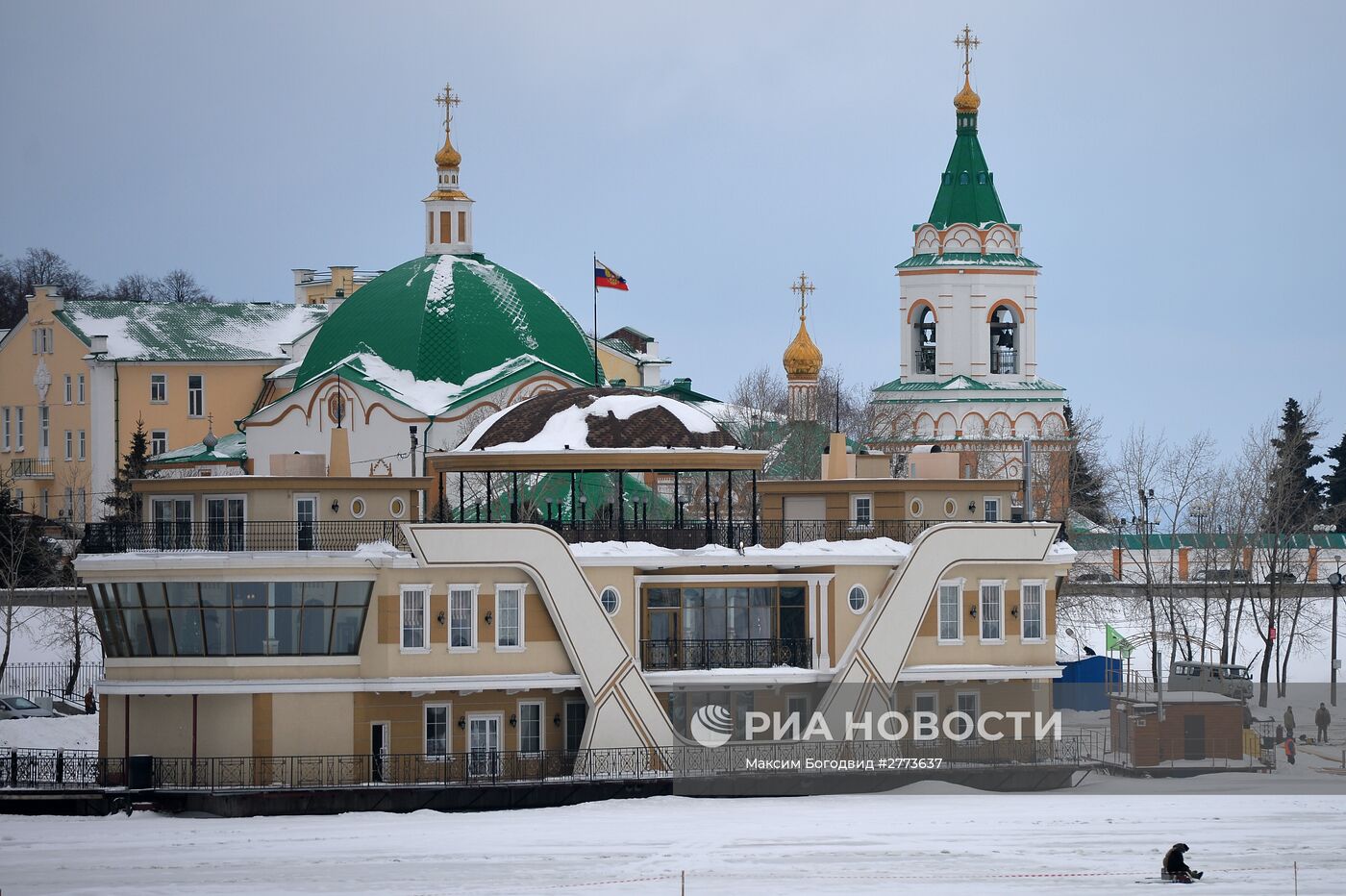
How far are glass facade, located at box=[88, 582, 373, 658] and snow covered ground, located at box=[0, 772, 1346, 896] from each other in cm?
345

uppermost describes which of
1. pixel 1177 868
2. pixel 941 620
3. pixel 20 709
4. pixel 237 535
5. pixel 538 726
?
pixel 237 535

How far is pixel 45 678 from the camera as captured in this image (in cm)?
7438

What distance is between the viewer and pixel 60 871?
1762 inches

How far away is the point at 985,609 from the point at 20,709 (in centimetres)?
2409

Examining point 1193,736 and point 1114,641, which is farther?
point 1114,641

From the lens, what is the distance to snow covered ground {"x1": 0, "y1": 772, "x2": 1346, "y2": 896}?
4400cm

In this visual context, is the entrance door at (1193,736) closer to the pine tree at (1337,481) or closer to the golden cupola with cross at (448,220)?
the golden cupola with cross at (448,220)

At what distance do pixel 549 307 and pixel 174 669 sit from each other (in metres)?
34.6

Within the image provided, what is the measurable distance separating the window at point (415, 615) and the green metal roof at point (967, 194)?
72531 mm

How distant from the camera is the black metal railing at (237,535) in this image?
5212cm

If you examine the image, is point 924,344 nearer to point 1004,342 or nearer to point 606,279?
point 1004,342

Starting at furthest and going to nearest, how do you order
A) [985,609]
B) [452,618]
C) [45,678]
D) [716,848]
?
[45,678] < [985,609] < [452,618] < [716,848]

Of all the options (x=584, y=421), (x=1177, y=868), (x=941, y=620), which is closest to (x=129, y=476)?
(x=584, y=421)

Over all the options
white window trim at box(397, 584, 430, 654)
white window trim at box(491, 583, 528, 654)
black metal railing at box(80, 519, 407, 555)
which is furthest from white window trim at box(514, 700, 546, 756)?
black metal railing at box(80, 519, 407, 555)
